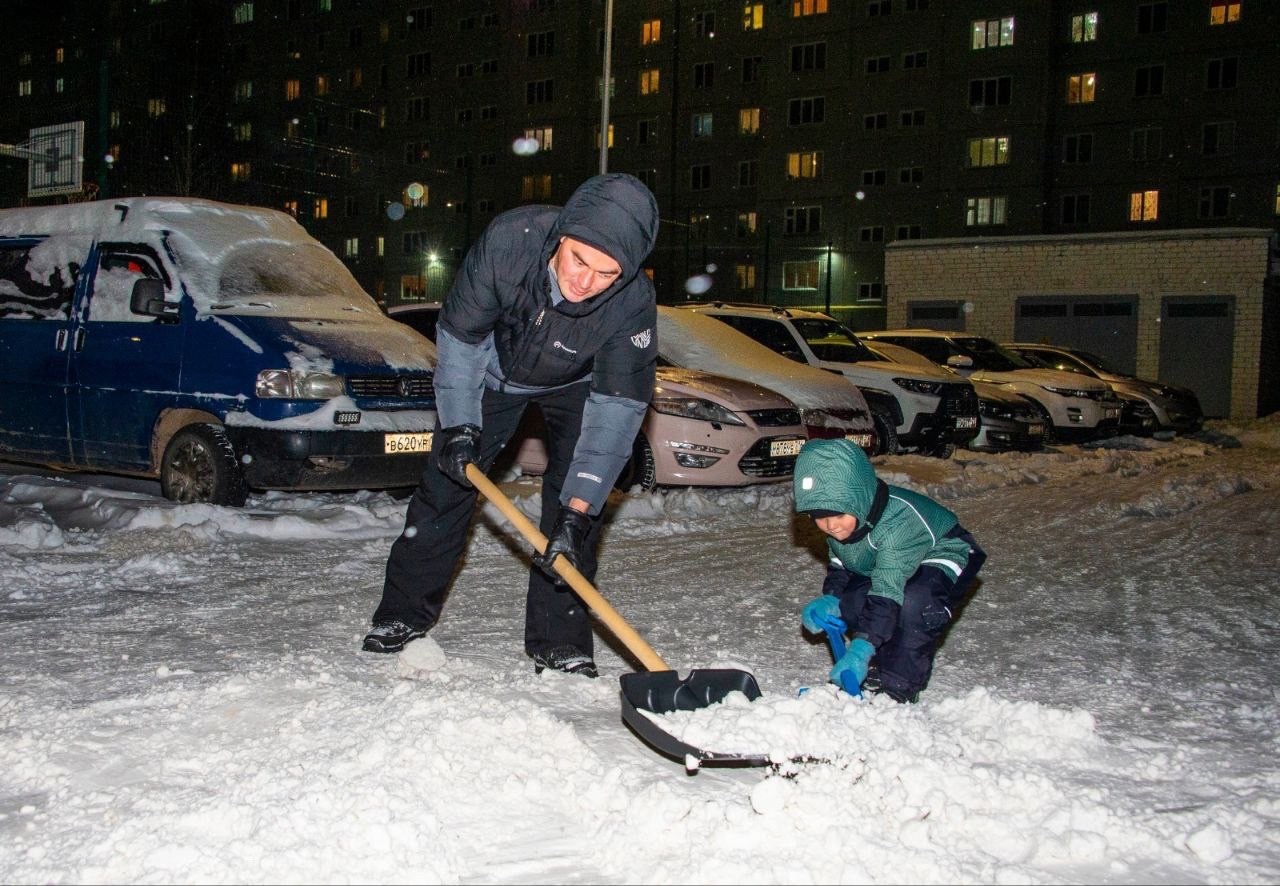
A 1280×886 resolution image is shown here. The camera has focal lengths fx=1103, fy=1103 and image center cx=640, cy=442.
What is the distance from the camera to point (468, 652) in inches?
171

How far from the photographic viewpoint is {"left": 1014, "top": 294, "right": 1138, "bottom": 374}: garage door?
29.1m

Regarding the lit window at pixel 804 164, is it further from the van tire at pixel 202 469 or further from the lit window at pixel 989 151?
the van tire at pixel 202 469

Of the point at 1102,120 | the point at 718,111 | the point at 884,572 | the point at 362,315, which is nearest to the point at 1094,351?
the point at 1102,120

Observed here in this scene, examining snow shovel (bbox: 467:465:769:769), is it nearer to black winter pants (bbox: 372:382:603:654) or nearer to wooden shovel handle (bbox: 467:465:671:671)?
wooden shovel handle (bbox: 467:465:671:671)

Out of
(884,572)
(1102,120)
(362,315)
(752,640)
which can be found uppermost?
(1102,120)

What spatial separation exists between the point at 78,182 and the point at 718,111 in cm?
3427

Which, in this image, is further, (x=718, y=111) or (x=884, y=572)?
(x=718, y=111)

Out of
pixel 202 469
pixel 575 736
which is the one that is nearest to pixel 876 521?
pixel 575 736

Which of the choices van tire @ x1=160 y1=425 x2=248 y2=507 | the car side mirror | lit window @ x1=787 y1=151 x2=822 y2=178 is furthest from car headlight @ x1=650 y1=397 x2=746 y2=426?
lit window @ x1=787 y1=151 x2=822 y2=178

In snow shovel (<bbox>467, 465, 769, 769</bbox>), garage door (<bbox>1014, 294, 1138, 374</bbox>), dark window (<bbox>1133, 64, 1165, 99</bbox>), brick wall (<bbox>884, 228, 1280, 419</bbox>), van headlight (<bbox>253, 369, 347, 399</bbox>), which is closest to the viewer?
snow shovel (<bbox>467, 465, 769, 769</bbox>)

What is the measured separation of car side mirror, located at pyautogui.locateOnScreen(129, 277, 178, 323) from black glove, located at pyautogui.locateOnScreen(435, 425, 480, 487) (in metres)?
4.03

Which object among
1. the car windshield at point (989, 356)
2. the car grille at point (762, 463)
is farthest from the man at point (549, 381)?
the car windshield at point (989, 356)

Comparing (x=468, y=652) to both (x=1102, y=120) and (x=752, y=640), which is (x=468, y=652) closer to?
(x=752, y=640)

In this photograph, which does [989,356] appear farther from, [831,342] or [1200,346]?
[1200,346]
